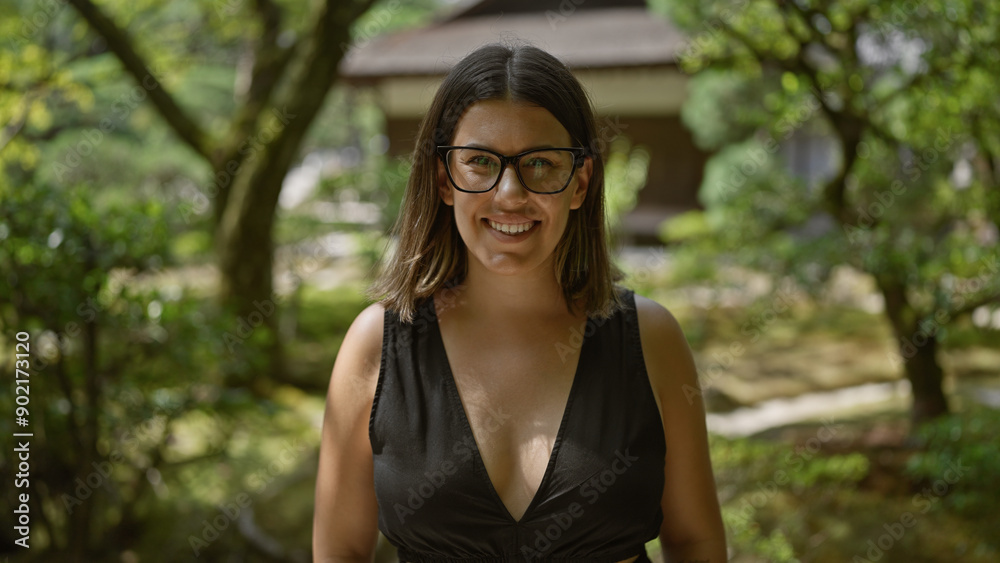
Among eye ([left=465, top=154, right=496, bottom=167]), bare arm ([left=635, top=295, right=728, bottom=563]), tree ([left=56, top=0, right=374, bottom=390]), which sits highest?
tree ([left=56, top=0, right=374, bottom=390])

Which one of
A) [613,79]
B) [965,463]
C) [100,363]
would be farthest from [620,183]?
[613,79]

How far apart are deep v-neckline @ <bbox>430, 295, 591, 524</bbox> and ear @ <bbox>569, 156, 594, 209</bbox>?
0.25 metres

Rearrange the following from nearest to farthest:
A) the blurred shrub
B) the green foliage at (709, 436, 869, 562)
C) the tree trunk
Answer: the blurred shrub < the green foliage at (709, 436, 869, 562) < the tree trunk

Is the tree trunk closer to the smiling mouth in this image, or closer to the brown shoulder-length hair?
the brown shoulder-length hair

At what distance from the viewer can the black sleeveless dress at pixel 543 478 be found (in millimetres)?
1643

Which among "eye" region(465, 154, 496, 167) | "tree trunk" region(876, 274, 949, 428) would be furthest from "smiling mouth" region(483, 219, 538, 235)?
"tree trunk" region(876, 274, 949, 428)

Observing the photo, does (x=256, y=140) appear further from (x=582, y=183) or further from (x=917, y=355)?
(x=582, y=183)

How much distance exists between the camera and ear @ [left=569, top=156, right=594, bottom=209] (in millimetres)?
1767

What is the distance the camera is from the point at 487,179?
163cm

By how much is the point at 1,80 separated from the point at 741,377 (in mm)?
7080

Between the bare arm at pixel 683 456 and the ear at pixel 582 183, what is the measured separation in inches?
11.4

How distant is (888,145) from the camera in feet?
16.3

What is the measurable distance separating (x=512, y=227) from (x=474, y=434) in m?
0.43

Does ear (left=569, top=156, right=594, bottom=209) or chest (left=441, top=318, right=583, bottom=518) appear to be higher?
ear (left=569, top=156, right=594, bottom=209)
